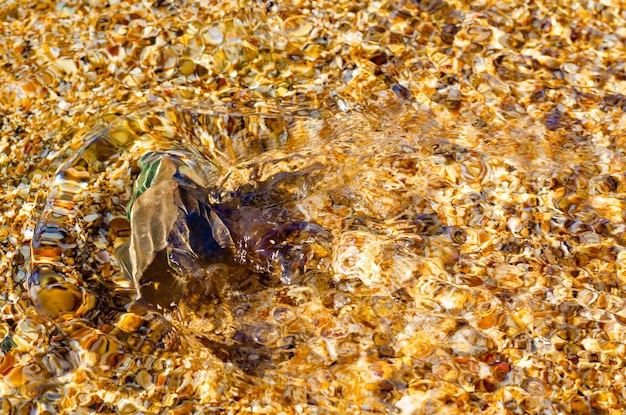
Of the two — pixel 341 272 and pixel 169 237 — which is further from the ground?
pixel 169 237

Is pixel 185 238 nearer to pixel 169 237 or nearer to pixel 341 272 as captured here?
pixel 169 237

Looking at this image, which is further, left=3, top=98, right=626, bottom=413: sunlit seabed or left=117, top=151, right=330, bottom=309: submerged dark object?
left=117, top=151, right=330, bottom=309: submerged dark object

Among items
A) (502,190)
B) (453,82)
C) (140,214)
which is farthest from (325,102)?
(140,214)

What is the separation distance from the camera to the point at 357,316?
2.15 meters

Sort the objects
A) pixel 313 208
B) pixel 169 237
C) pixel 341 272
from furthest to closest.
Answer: pixel 313 208 → pixel 341 272 → pixel 169 237

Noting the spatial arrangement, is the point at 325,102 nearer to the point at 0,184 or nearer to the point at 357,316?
the point at 357,316

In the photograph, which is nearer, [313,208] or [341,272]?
[341,272]

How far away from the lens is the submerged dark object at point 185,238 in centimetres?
213

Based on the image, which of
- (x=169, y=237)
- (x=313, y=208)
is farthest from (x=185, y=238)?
(x=313, y=208)

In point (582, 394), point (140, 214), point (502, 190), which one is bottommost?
point (582, 394)

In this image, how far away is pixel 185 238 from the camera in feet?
7.01

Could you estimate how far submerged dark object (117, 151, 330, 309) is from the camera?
213cm

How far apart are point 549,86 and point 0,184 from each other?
6.93ft

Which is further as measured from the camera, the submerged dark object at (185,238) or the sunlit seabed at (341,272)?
the submerged dark object at (185,238)
